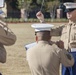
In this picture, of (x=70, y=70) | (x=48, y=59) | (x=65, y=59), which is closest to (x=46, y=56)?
(x=48, y=59)

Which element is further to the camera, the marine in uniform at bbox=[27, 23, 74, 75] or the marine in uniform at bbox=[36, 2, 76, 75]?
the marine in uniform at bbox=[36, 2, 76, 75]

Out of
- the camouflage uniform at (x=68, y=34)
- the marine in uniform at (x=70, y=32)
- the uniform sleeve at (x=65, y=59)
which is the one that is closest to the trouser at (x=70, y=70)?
the marine in uniform at (x=70, y=32)

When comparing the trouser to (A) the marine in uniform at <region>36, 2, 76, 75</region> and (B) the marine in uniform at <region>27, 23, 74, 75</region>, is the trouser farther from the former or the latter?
(B) the marine in uniform at <region>27, 23, 74, 75</region>

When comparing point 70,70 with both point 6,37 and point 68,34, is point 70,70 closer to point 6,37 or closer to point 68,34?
point 68,34

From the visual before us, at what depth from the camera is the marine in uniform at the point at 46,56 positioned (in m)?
4.71

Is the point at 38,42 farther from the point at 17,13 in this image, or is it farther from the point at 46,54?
the point at 17,13

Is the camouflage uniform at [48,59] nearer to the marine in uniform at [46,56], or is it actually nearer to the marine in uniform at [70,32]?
the marine in uniform at [46,56]

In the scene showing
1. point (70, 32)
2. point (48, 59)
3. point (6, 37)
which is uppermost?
point (6, 37)

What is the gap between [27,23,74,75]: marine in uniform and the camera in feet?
15.5

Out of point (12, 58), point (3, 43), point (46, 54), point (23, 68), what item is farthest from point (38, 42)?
point (12, 58)

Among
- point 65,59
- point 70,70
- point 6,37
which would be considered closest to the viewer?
point 6,37

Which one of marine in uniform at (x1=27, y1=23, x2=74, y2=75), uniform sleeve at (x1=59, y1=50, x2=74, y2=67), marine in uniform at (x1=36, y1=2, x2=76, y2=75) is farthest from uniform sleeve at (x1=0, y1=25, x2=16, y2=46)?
marine in uniform at (x1=36, y1=2, x2=76, y2=75)

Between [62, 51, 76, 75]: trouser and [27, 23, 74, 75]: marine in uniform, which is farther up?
[27, 23, 74, 75]: marine in uniform

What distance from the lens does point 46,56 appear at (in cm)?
474
